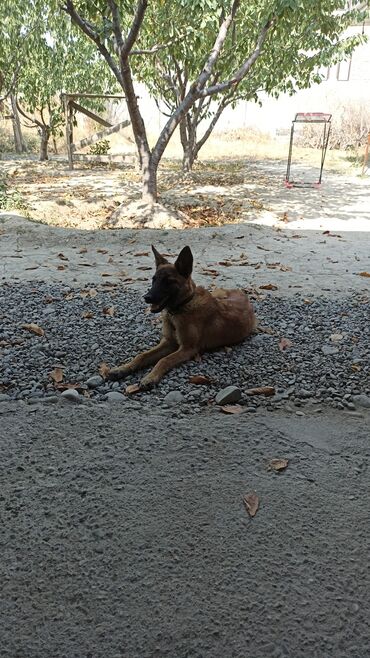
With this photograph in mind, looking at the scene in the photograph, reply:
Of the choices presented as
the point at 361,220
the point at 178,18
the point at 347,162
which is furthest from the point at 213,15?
the point at 347,162

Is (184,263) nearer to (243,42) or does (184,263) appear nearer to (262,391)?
(262,391)

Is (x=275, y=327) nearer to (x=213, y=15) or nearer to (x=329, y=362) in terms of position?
(x=329, y=362)

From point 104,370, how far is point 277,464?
139 cm

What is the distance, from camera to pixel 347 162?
64.3 feet

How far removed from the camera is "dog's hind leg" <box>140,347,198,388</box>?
322cm

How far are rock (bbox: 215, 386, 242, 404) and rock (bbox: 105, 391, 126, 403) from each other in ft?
1.93

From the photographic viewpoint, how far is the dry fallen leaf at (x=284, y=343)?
151 inches

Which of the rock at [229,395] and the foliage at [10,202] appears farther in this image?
the foliage at [10,202]

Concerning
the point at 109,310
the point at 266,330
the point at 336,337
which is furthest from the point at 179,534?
the point at 109,310

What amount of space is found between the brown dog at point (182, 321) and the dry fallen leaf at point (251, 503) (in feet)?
3.70

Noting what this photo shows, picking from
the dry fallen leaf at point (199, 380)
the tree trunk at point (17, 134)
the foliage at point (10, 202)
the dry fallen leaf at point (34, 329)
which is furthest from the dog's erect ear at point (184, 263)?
the tree trunk at point (17, 134)

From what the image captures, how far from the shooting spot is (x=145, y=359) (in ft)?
11.3

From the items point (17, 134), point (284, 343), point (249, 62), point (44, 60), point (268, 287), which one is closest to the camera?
point (284, 343)

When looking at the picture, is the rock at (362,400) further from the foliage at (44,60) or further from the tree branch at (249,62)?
the foliage at (44,60)
